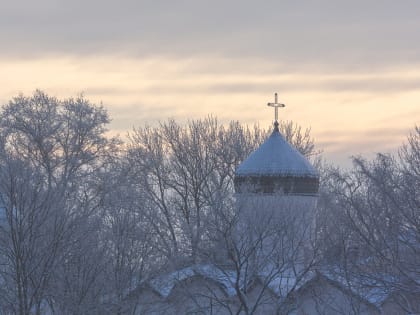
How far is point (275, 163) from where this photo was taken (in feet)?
140

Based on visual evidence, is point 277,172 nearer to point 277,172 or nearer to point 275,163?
point 277,172

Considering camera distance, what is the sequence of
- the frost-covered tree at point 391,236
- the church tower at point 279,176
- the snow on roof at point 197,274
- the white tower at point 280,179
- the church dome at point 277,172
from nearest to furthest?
the frost-covered tree at point 391,236 → the snow on roof at point 197,274 → the white tower at point 280,179 → the church tower at point 279,176 → the church dome at point 277,172

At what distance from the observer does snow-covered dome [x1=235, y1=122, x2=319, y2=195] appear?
139ft

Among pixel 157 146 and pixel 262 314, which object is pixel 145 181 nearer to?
pixel 157 146

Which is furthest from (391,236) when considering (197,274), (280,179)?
(280,179)

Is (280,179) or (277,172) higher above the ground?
(277,172)

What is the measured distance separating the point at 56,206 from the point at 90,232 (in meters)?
4.16

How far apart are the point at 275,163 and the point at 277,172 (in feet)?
1.46

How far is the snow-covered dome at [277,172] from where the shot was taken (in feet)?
139

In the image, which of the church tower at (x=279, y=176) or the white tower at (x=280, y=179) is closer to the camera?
the white tower at (x=280, y=179)

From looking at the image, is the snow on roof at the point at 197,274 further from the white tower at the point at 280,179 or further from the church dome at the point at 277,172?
the church dome at the point at 277,172

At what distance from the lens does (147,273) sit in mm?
31266

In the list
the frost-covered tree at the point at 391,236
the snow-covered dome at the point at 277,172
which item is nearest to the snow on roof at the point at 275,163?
the snow-covered dome at the point at 277,172

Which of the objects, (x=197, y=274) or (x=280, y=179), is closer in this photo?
(x=197, y=274)
